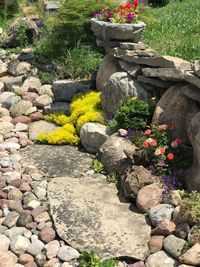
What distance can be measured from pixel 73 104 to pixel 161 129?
291cm

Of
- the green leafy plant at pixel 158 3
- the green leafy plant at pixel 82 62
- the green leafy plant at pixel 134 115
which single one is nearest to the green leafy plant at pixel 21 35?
the green leafy plant at pixel 82 62

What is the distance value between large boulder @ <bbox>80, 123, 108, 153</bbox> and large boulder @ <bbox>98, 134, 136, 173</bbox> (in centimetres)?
55

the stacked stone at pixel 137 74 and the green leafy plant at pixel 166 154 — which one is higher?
the stacked stone at pixel 137 74

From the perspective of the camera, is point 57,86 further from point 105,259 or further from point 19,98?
point 105,259

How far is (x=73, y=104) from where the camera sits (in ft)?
32.9

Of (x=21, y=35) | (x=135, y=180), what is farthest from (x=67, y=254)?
(x=21, y=35)

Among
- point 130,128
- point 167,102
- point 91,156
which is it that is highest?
point 167,102

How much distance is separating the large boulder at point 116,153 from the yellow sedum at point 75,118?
3.88ft

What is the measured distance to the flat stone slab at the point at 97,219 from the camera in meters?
6.11

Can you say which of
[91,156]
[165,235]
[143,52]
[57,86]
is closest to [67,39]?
[57,86]

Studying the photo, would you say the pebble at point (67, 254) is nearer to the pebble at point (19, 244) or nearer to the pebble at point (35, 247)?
the pebble at point (35, 247)

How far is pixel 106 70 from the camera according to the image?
989 cm

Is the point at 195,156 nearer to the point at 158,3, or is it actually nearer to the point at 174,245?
the point at 174,245

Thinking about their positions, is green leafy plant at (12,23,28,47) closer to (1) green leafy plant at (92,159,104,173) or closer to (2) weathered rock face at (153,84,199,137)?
(1) green leafy plant at (92,159,104,173)
